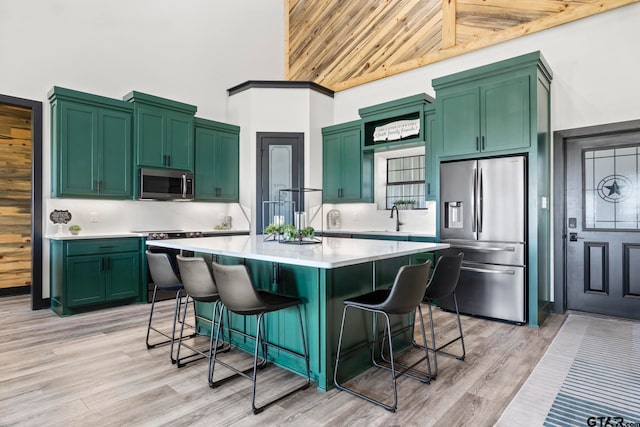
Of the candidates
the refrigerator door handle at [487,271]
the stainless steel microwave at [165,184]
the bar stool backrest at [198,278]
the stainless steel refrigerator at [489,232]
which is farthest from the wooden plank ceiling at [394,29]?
the bar stool backrest at [198,278]

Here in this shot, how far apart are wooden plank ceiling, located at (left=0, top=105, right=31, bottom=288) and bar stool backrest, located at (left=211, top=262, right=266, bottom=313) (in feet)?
15.5

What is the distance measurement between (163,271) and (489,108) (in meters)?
3.55

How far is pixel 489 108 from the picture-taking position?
396 centimetres

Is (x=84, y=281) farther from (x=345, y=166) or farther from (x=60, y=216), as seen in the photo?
(x=345, y=166)

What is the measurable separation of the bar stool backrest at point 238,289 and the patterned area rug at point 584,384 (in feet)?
4.83

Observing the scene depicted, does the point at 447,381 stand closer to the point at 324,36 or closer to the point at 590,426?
the point at 590,426

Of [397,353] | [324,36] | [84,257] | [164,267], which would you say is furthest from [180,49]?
[397,353]

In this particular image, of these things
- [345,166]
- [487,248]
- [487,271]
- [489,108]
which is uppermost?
[489,108]

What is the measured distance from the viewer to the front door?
384 cm

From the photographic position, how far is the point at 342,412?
207 cm

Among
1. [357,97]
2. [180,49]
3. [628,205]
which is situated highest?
[180,49]

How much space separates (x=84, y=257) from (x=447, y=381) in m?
3.94

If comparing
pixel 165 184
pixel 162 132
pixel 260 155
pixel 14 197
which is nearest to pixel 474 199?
pixel 260 155

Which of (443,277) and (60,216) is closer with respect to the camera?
(443,277)
